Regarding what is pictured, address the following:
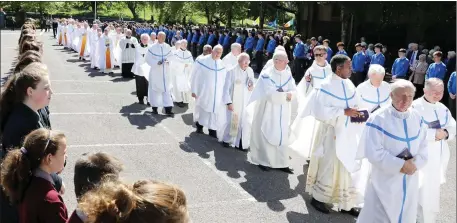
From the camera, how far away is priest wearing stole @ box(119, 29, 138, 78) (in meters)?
16.8

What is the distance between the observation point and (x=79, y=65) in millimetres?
21453

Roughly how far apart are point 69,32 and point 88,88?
1531 cm

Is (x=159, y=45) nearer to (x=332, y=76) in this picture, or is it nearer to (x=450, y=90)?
(x=332, y=76)

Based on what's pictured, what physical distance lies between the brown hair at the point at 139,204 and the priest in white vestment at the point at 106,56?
17640 millimetres

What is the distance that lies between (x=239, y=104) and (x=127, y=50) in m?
9.10

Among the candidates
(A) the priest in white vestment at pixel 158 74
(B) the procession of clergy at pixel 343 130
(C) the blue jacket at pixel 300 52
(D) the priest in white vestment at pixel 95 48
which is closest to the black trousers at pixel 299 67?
(C) the blue jacket at pixel 300 52

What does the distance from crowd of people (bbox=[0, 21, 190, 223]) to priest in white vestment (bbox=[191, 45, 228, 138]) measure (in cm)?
511

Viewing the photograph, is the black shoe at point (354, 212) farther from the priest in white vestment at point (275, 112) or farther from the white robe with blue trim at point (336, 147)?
the priest in white vestment at point (275, 112)

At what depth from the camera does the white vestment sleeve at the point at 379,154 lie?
4.52 m

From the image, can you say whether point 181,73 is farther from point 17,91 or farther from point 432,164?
point 17,91

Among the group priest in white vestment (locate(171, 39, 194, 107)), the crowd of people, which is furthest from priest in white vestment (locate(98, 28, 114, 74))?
the crowd of people

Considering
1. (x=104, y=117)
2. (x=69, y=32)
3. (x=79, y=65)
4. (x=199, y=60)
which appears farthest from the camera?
(x=69, y=32)

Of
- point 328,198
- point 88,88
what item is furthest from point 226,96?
point 88,88

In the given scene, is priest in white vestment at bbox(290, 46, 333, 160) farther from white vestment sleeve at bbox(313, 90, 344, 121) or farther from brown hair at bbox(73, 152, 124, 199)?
A: brown hair at bbox(73, 152, 124, 199)
